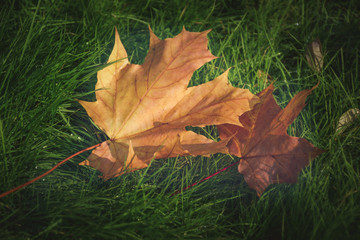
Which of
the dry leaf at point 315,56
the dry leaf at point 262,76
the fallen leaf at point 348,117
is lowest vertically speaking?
the fallen leaf at point 348,117

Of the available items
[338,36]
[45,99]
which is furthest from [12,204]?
[338,36]

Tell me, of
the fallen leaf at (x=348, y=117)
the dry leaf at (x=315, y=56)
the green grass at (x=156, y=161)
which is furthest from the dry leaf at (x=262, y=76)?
the fallen leaf at (x=348, y=117)

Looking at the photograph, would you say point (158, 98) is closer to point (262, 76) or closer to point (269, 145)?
point (269, 145)

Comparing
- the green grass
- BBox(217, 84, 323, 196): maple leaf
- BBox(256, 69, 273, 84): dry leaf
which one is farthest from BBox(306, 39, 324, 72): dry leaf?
BBox(217, 84, 323, 196): maple leaf

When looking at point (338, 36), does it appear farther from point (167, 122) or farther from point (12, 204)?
point (12, 204)

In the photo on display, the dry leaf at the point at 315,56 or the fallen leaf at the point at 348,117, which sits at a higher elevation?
A: the dry leaf at the point at 315,56

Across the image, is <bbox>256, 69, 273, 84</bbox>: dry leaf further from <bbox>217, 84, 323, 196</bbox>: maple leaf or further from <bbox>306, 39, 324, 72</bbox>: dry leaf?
<bbox>217, 84, 323, 196</bbox>: maple leaf

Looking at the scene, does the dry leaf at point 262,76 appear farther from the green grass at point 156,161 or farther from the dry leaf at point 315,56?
the dry leaf at point 315,56

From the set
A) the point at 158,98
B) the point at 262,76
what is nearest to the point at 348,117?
the point at 262,76
